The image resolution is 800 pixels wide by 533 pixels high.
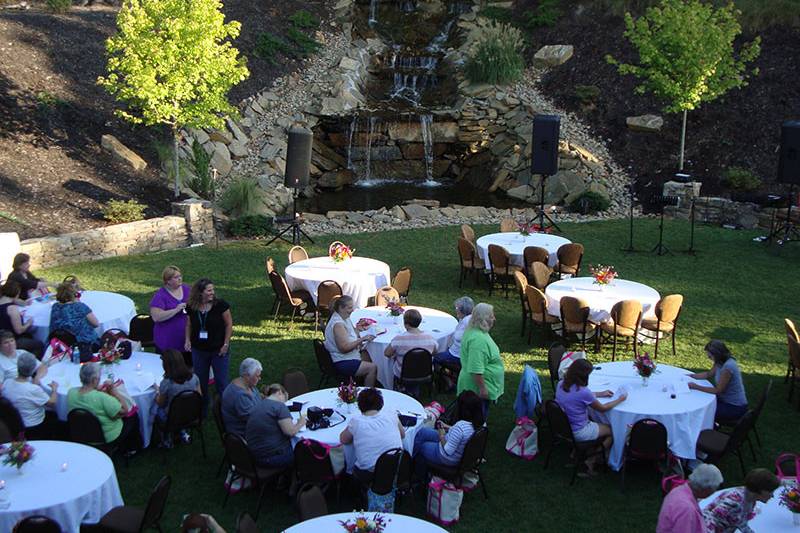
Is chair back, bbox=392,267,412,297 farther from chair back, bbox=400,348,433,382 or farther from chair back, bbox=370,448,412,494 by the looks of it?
chair back, bbox=370,448,412,494

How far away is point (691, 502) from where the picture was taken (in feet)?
18.9

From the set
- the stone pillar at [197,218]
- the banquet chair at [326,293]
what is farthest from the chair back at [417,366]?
the stone pillar at [197,218]

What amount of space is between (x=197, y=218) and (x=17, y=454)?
10990 mm

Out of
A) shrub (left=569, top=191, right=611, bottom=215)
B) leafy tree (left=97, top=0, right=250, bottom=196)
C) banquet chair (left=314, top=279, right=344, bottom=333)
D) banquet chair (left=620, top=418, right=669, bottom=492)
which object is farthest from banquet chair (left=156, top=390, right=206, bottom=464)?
shrub (left=569, top=191, right=611, bottom=215)

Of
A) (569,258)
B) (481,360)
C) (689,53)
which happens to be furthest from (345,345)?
(689,53)

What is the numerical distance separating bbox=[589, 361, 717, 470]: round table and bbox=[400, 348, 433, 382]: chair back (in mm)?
1731

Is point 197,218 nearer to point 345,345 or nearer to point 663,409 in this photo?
point 345,345

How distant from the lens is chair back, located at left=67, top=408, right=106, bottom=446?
7578mm

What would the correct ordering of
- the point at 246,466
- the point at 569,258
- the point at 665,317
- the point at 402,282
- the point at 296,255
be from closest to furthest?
the point at 246,466 → the point at 665,317 → the point at 402,282 → the point at 296,255 → the point at 569,258

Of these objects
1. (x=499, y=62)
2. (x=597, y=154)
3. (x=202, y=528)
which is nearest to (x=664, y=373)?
(x=202, y=528)

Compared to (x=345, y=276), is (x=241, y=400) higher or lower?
lower

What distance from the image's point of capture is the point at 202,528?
5.29 metres

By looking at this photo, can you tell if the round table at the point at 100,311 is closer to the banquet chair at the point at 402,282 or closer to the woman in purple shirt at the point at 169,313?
the woman in purple shirt at the point at 169,313

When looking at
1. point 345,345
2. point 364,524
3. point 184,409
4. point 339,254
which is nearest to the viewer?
point 364,524
